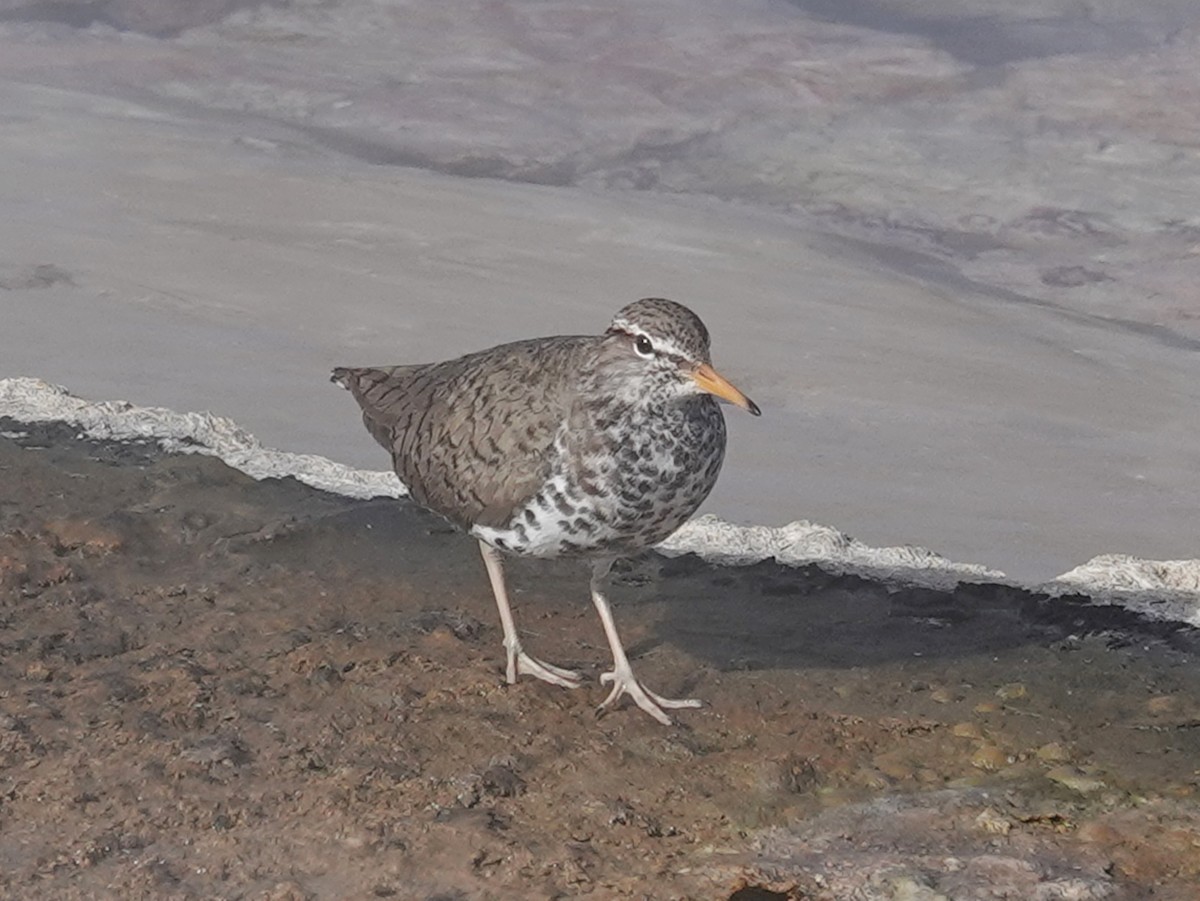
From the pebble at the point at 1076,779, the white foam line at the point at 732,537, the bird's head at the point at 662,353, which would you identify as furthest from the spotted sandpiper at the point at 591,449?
the white foam line at the point at 732,537

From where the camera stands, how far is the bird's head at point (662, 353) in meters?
4.88

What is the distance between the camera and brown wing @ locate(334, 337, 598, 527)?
5121 mm

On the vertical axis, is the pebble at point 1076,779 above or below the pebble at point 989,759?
above

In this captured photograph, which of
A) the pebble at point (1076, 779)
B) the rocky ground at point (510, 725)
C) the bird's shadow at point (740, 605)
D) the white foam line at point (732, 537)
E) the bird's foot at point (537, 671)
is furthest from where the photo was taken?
the white foam line at point (732, 537)

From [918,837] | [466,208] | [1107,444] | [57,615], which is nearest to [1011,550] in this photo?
[1107,444]

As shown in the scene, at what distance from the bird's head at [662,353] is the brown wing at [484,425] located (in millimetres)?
161

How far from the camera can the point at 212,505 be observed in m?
6.52

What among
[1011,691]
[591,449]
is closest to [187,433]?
[591,449]

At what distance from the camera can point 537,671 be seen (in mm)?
5332

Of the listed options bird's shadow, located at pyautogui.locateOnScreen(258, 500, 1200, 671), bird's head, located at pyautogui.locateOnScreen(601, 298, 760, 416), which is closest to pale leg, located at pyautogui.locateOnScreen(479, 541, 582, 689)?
bird's shadow, located at pyautogui.locateOnScreen(258, 500, 1200, 671)

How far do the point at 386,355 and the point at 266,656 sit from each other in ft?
12.2

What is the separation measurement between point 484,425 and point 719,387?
822mm

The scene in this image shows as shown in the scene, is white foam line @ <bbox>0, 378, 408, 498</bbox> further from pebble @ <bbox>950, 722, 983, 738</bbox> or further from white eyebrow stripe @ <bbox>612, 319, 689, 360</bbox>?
pebble @ <bbox>950, 722, 983, 738</bbox>

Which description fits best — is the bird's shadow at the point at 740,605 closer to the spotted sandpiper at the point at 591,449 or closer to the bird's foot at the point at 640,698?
the bird's foot at the point at 640,698
